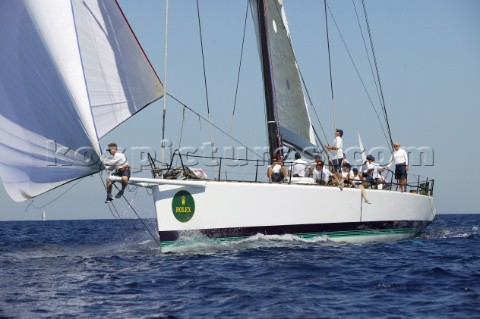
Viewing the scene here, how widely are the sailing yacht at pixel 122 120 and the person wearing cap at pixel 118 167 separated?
0.23 m

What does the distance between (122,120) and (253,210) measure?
3.67m

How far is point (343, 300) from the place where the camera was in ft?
32.5

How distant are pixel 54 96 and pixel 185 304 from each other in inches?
222

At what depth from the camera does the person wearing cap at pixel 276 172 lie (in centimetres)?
1734

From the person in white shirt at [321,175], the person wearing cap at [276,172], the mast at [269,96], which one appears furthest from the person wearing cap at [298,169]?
the person wearing cap at [276,172]

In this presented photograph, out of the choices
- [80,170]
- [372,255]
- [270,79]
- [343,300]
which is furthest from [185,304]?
[270,79]

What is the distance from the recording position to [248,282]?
11.4 meters

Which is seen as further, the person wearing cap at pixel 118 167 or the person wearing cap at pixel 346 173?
the person wearing cap at pixel 346 173

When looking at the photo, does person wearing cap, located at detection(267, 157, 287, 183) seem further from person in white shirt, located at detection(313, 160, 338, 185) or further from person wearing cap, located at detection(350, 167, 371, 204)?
person wearing cap, located at detection(350, 167, 371, 204)

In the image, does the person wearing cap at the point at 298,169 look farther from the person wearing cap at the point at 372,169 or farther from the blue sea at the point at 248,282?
the person wearing cap at the point at 372,169

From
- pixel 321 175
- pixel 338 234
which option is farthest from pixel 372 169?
pixel 338 234

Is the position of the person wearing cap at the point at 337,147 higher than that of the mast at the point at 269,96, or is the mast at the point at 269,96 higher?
the mast at the point at 269,96

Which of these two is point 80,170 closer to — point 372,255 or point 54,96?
point 54,96

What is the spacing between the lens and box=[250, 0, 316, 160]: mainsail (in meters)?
18.8
